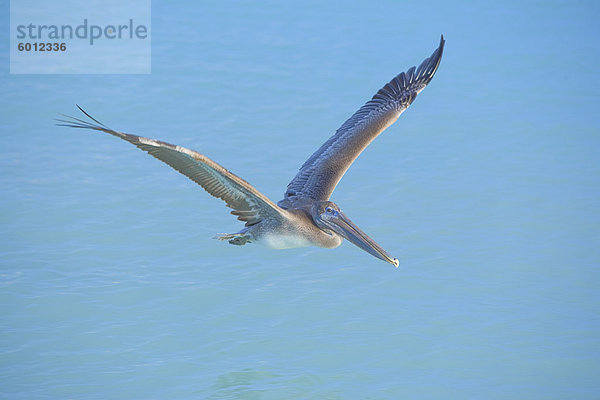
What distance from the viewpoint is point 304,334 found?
8156 millimetres

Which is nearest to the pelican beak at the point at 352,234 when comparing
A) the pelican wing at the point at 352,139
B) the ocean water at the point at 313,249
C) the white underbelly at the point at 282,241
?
the white underbelly at the point at 282,241

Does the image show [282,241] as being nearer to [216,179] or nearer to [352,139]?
[216,179]

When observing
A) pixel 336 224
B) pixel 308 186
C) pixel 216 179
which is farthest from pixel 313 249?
pixel 216 179

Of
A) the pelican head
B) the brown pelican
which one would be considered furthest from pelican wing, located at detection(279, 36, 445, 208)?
the pelican head

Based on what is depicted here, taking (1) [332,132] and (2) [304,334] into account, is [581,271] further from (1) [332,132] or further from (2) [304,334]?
(1) [332,132]

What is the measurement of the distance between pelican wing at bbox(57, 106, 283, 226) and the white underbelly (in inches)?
7.4

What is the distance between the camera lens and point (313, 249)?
977 cm

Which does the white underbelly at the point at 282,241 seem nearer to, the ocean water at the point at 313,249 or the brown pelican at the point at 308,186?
the brown pelican at the point at 308,186

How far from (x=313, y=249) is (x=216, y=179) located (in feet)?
8.54

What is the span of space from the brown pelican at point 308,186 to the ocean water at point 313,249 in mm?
924

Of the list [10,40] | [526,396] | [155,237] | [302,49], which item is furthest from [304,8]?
[526,396]

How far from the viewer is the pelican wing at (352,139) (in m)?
8.62

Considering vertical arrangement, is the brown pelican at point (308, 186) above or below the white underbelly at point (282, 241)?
above

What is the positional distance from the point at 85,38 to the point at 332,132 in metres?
4.90
